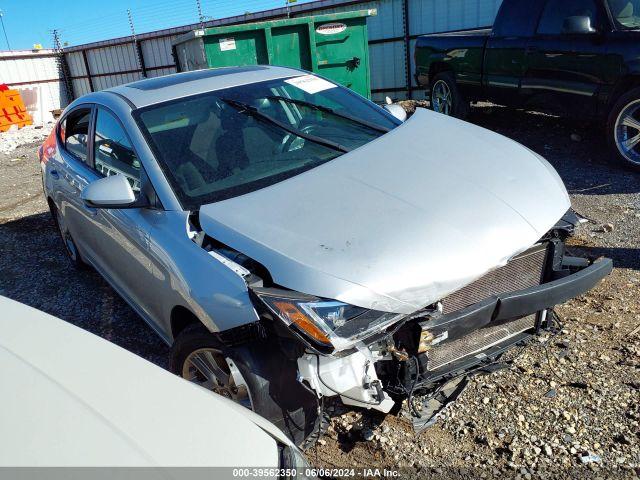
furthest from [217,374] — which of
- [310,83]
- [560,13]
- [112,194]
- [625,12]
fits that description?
[560,13]

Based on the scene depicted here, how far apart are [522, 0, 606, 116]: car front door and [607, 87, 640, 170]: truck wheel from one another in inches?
14.0

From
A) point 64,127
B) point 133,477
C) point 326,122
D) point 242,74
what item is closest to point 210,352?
point 133,477

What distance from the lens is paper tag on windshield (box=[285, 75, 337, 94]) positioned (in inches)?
149

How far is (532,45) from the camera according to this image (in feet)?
22.4

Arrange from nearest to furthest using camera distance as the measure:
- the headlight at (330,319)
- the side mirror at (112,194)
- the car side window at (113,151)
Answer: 1. the headlight at (330,319)
2. the side mirror at (112,194)
3. the car side window at (113,151)

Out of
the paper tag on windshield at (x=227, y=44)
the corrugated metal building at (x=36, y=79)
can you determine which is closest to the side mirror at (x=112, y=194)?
the paper tag on windshield at (x=227, y=44)

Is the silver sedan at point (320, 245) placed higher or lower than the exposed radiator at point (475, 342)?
higher

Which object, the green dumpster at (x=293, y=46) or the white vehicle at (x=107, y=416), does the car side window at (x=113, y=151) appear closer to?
the white vehicle at (x=107, y=416)

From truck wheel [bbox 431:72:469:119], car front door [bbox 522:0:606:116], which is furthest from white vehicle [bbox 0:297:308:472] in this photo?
truck wheel [bbox 431:72:469:119]

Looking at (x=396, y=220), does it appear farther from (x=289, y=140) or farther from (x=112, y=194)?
(x=112, y=194)

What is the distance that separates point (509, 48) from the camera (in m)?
7.12

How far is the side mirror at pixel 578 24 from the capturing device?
6043mm

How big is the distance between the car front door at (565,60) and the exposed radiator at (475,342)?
4.40 m

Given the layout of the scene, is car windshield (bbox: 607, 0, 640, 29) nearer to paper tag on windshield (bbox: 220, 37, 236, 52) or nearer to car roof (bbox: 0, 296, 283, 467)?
paper tag on windshield (bbox: 220, 37, 236, 52)
